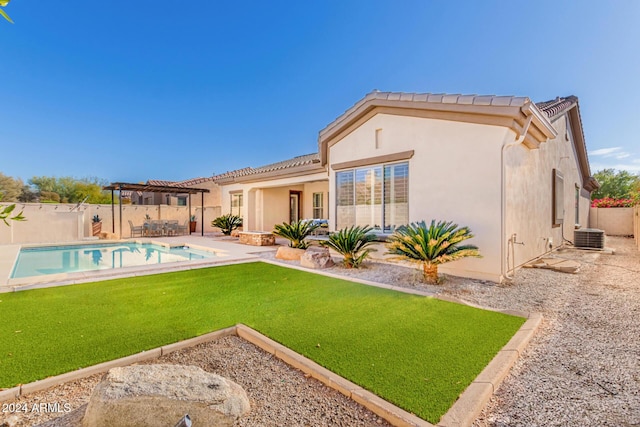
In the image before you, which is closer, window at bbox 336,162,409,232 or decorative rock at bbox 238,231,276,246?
window at bbox 336,162,409,232

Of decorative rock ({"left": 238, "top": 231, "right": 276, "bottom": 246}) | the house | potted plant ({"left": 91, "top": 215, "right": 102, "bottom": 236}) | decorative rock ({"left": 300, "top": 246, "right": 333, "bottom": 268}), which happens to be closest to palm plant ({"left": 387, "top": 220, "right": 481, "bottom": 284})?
the house

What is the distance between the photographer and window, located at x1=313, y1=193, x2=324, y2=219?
763 inches

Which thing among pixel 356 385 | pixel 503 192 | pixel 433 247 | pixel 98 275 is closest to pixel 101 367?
pixel 356 385

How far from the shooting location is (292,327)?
4570mm

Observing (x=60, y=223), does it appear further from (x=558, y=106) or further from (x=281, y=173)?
(x=558, y=106)

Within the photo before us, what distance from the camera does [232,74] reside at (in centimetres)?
2245

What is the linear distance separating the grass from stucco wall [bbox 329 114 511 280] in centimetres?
278

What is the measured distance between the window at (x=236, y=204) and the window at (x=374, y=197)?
10838 mm

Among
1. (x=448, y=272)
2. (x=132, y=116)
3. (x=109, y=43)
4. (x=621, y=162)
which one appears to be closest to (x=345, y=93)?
(x=109, y=43)

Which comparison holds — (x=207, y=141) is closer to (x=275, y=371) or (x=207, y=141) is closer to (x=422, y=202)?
(x=422, y=202)

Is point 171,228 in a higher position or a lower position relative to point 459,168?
lower

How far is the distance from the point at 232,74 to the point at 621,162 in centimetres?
4438

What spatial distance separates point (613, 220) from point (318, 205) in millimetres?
21251

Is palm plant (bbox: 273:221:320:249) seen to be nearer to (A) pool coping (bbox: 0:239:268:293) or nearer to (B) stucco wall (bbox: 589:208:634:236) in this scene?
(A) pool coping (bbox: 0:239:268:293)
